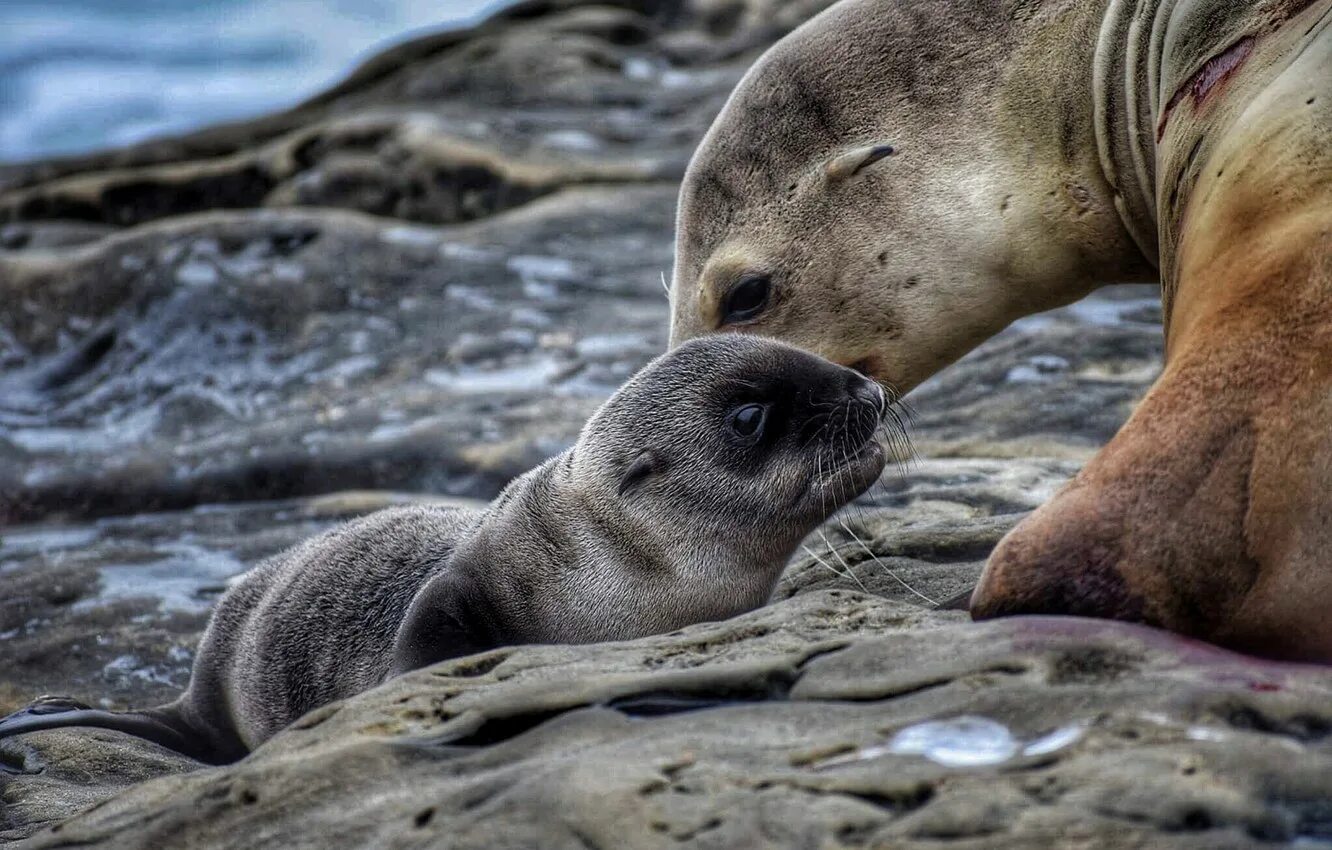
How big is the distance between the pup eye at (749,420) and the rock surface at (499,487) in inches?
17.3

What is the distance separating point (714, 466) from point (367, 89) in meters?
9.64

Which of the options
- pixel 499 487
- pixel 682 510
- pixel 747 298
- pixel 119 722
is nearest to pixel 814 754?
pixel 682 510

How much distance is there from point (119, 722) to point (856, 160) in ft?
8.60

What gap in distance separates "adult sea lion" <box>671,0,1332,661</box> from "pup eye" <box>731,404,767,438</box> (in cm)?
42

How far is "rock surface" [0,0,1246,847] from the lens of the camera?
2295 mm

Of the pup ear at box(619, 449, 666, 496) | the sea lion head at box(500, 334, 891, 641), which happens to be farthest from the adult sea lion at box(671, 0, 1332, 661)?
the pup ear at box(619, 449, 666, 496)

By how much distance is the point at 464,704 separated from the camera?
2961mm

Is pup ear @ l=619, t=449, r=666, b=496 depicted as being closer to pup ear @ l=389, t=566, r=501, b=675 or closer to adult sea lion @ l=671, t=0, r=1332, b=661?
pup ear @ l=389, t=566, r=501, b=675

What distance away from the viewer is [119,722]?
14.6 ft

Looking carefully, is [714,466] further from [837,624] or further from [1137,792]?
[1137,792]

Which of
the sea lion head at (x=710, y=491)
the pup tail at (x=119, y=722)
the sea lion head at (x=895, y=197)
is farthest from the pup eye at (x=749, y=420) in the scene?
the pup tail at (x=119, y=722)

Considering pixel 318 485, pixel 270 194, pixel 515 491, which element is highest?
pixel 270 194

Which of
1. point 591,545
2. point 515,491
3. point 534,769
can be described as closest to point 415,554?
point 515,491

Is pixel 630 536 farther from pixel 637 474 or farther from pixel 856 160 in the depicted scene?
pixel 856 160
